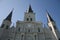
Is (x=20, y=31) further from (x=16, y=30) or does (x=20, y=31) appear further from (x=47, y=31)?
(x=47, y=31)

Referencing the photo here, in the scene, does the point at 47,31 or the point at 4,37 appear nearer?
the point at 4,37

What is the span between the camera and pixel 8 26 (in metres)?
27.1

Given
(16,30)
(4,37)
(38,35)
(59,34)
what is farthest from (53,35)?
(4,37)

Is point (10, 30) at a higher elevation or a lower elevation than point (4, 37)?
higher

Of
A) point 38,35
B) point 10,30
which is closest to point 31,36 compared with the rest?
point 38,35

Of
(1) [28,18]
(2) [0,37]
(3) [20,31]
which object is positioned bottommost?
(2) [0,37]

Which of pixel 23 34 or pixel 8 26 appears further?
pixel 8 26

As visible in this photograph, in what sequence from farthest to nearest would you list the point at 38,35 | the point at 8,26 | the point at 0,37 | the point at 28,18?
the point at 28,18, the point at 8,26, the point at 38,35, the point at 0,37

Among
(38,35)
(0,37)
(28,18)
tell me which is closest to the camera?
(0,37)

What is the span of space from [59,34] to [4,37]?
11330 mm

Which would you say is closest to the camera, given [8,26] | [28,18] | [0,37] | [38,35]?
[0,37]

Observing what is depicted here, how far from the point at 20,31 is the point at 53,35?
276 inches

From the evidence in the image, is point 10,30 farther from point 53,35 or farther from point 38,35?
point 53,35

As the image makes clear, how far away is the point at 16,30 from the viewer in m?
26.1
